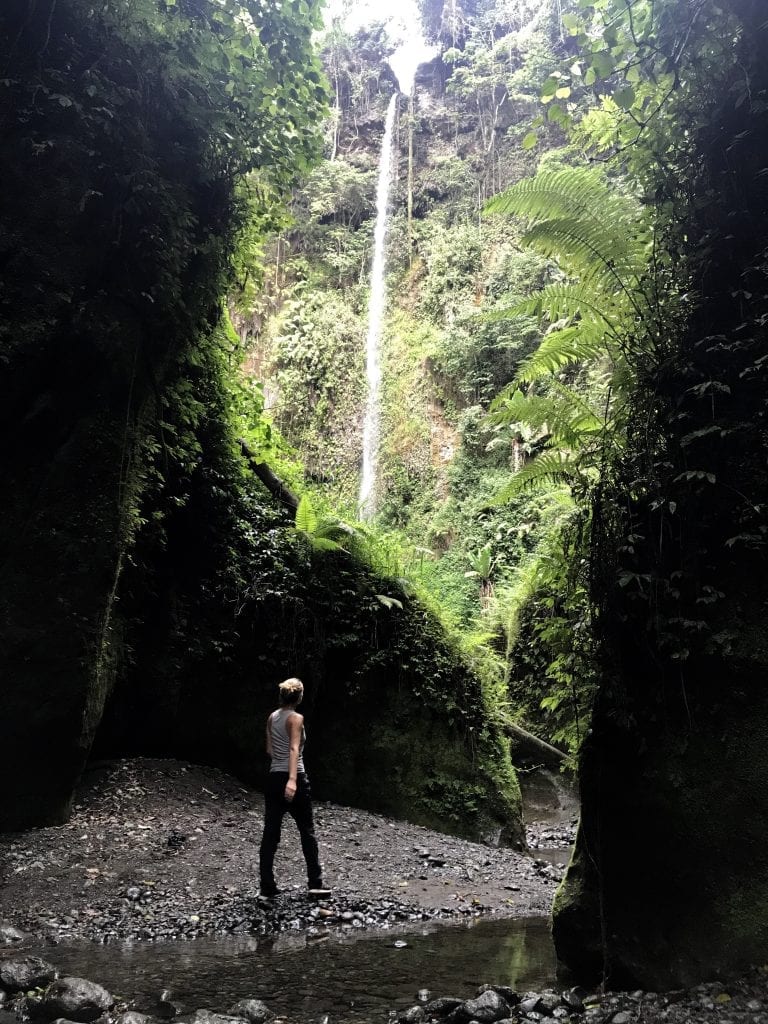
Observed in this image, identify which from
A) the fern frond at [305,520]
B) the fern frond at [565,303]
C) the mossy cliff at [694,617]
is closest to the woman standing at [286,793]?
the mossy cliff at [694,617]

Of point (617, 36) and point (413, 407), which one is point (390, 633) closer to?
point (617, 36)

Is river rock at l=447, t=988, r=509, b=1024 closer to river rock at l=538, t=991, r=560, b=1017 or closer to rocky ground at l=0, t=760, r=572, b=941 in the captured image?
river rock at l=538, t=991, r=560, b=1017

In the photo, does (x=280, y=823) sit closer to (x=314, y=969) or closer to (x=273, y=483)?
(x=314, y=969)

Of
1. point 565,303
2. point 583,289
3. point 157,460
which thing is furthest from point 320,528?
point 583,289

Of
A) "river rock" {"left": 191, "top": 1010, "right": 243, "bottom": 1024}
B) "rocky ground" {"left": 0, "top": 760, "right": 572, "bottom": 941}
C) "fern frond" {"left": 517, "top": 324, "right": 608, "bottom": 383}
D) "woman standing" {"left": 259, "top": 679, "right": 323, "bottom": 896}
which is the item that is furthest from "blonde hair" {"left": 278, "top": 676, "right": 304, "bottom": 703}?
"fern frond" {"left": 517, "top": 324, "right": 608, "bottom": 383}

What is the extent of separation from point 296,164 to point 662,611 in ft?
21.3

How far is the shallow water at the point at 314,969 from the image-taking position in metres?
3.28

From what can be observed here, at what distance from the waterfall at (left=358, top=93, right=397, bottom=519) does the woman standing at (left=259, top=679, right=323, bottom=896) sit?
1625 cm

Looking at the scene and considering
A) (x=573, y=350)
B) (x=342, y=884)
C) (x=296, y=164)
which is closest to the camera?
(x=573, y=350)

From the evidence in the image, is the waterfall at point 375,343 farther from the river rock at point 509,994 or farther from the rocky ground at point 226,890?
the river rock at point 509,994

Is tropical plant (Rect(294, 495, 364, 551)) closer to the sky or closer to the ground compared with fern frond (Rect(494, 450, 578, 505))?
closer to the sky

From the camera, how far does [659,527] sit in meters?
3.60

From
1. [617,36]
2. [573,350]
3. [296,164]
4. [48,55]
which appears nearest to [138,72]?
[48,55]

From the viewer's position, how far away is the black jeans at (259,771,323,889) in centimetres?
503
